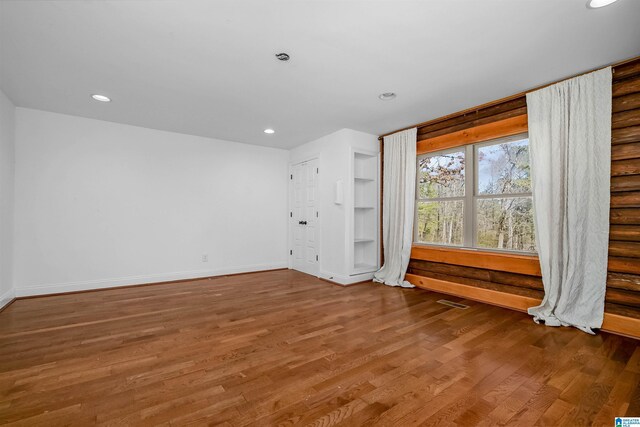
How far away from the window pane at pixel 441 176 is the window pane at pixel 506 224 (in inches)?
18.2

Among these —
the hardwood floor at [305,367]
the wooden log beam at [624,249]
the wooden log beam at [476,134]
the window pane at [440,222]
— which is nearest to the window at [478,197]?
the window pane at [440,222]

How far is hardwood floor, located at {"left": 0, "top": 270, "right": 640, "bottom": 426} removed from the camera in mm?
1631

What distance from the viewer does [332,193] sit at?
4.91 meters

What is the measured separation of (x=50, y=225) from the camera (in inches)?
156

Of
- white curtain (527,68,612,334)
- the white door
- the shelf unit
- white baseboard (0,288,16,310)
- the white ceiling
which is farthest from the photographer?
the white door

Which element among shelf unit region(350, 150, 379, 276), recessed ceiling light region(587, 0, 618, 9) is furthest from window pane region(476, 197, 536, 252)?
recessed ceiling light region(587, 0, 618, 9)

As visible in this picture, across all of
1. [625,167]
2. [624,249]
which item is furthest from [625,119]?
[624,249]

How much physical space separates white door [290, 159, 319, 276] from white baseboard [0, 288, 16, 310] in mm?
4237

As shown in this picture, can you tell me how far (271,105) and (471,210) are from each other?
10.4ft

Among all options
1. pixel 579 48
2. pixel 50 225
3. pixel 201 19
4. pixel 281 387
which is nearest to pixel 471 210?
pixel 579 48

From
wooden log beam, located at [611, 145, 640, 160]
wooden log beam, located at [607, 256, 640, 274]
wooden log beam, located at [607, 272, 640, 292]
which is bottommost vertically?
wooden log beam, located at [607, 272, 640, 292]

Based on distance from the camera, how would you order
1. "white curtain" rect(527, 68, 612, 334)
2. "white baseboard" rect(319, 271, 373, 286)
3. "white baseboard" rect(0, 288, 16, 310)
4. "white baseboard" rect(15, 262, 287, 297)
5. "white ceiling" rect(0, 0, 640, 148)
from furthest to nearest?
1. "white baseboard" rect(319, 271, 373, 286)
2. "white baseboard" rect(15, 262, 287, 297)
3. "white baseboard" rect(0, 288, 16, 310)
4. "white curtain" rect(527, 68, 612, 334)
5. "white ceiling" rect(0, 0, 640, 148)

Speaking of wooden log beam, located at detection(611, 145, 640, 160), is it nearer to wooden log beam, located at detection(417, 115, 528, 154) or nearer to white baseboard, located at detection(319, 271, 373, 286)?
wooden log beam, located at detection(417, 115, 528, 154)

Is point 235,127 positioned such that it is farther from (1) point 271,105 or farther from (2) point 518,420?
(2) point 518,420
